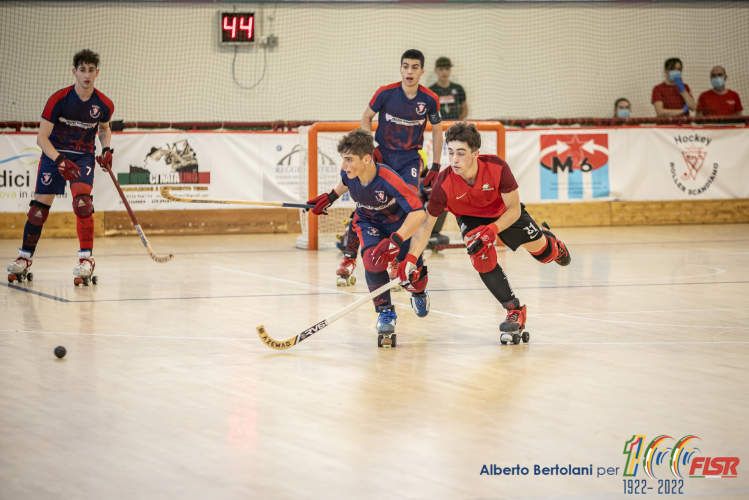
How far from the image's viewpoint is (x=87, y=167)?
21.0 feet

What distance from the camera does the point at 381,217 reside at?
15.0 feet

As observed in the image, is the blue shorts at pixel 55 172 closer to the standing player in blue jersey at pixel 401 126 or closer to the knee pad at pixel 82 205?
the knee pad at pixel 82 205

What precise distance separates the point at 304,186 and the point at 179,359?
571 cm

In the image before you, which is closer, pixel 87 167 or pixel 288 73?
pixel 87 167

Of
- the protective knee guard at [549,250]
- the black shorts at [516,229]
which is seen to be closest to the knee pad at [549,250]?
the protective knee guard at [549,250]

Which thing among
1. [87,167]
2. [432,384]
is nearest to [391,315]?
[432,384]

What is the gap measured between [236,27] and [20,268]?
275 inches

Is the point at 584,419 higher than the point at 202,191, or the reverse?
the point at 202,191

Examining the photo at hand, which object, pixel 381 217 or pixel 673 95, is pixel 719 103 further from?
pixel 381 217

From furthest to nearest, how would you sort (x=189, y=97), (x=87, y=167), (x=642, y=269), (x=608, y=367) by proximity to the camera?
(x=189, y=97)
(x=642, y=269)
(x=87, y=167)
(x=608, y=367)

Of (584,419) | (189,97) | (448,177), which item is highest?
(189,97)

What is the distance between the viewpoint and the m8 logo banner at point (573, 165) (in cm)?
1116

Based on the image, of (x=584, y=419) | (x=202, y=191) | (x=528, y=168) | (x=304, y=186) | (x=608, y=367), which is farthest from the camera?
(x=528, y=168)

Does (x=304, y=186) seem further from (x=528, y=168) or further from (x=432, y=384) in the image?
(x=432, y=384)
